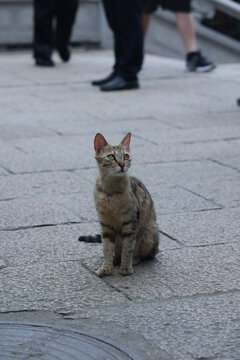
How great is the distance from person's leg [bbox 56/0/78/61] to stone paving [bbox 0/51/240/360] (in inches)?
85.7

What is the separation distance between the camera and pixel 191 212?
4359 mm

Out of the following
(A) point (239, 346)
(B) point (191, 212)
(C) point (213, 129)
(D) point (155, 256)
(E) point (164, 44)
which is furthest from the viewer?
(E) point (164, 44)

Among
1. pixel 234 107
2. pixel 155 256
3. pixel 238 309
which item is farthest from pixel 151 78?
pixel 238 309

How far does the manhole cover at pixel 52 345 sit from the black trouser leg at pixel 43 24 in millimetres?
7886

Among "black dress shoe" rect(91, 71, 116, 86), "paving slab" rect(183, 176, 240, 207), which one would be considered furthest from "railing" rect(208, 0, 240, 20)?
"paving slab" rect(183, 176, 240, 207)

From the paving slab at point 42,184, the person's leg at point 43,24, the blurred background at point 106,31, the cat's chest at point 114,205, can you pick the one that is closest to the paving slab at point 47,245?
the cat's chest at point 114,205

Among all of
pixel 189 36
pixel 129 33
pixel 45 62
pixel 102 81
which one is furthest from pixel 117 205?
pixel 45 62

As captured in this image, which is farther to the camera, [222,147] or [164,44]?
[164,44]

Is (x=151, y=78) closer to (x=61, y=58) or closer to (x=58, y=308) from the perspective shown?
(x=61, y=58)

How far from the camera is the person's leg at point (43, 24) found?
10211mm

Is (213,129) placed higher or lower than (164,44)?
higher

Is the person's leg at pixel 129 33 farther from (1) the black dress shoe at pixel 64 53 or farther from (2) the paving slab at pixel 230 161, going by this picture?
(2) the paving slab at pixel 230 161

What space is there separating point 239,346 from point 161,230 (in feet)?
4.66

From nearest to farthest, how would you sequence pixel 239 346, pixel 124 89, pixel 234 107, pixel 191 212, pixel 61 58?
pixel 239 346, pixel 191 212, pixel 234 107, pixel 124 89, pixel 61 58
